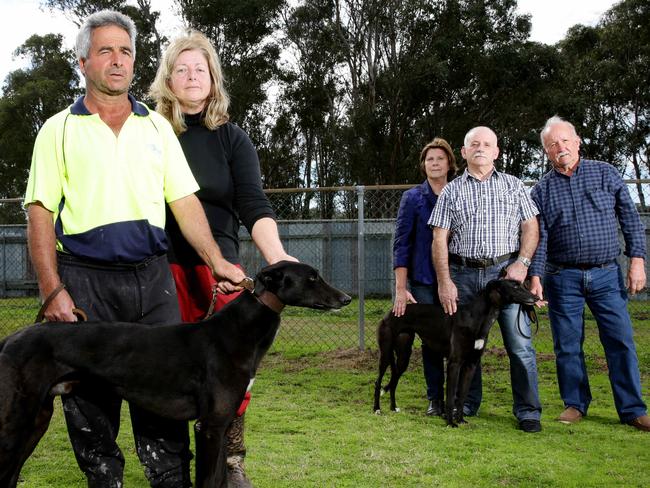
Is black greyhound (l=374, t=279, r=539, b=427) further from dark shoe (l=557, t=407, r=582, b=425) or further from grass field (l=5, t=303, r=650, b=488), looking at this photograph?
dark shoe (l=557, t=407, r=582, b=425)

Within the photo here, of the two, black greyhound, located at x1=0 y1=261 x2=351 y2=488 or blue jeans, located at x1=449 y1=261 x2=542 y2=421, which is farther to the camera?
blue jeans, located at x1=449 y1=261 x2=542 y2=421

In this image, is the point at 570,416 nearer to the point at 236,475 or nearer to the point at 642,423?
the point at 642,423

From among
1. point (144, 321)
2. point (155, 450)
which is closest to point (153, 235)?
point (144, 321)

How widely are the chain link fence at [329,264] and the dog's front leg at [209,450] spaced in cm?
662

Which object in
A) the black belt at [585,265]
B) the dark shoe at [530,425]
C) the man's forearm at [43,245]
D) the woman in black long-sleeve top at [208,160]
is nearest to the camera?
the man's forearm at [43,245]

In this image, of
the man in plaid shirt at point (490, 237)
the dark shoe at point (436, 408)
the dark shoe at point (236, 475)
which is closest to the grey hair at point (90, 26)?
the dark shoe at point (236, 475)

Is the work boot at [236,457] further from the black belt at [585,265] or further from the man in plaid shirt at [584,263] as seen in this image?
the black belt at [585,265]

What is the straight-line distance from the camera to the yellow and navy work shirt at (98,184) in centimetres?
267

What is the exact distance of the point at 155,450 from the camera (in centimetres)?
296

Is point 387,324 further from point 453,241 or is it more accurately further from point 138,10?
point 138,10

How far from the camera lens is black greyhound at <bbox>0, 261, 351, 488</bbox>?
2.48m

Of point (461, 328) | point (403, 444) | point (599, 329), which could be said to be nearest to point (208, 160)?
point (403, 444)

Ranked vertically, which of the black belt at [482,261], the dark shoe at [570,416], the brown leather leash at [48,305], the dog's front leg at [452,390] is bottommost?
the dark shoe at [570,416]

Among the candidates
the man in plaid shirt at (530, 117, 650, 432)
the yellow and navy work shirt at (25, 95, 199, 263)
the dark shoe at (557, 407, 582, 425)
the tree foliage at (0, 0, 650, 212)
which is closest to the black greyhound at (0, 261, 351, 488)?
the yellow and navy work shirt at (25, 95, 199, 263)
